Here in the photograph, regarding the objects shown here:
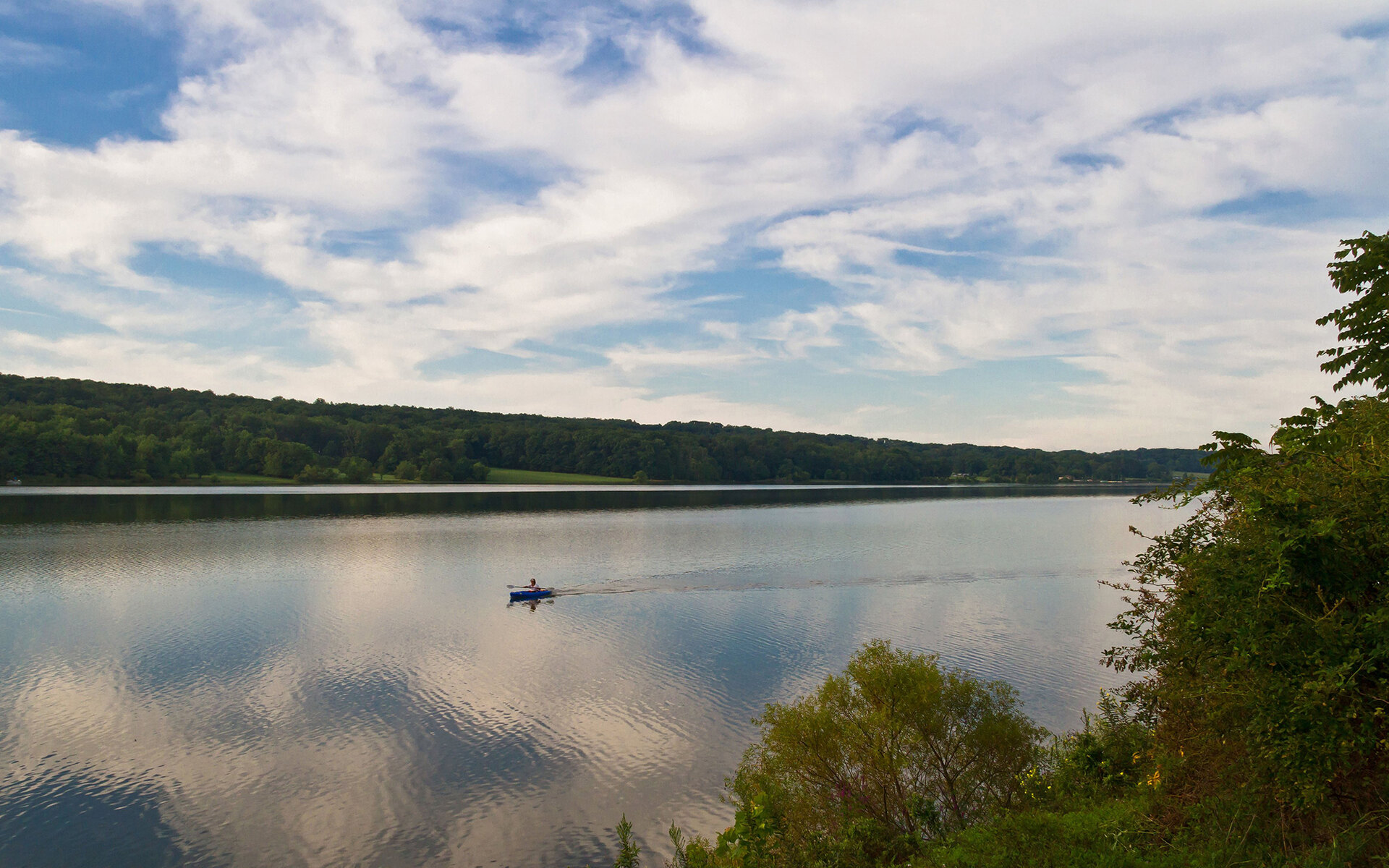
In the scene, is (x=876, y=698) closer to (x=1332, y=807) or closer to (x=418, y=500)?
(x=1332, y=807)

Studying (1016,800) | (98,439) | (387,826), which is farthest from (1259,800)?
(98,439)

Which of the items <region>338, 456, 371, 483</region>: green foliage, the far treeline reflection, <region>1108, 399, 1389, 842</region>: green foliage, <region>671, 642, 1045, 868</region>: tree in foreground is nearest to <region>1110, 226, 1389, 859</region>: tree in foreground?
<region>1108, 399, 1389, 842</region>: green foliage

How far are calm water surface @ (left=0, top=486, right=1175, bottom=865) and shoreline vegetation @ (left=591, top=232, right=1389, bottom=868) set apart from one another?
13.0ft

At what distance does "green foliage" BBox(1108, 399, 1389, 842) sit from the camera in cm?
739

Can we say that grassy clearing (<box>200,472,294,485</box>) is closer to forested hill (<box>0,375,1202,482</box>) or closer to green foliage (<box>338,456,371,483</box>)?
forested hill (<box>0,375,1202,482</box>)

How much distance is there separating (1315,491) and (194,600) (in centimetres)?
4328

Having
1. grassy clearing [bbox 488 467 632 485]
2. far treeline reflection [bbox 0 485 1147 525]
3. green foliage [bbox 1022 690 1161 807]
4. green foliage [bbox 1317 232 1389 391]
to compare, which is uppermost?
green foliage [bbox 1317 232 1389 391]

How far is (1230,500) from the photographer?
36.3ft

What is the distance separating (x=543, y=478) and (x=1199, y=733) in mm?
157273

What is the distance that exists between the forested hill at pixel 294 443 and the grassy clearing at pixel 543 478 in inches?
123

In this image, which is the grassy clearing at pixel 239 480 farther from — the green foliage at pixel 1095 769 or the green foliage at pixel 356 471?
the green foliage at pixel 1095 769

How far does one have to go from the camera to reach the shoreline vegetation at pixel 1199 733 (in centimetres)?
757

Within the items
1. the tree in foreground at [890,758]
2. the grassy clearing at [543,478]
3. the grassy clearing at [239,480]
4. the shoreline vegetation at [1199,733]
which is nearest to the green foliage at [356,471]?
the grassy clearing at [239,480]

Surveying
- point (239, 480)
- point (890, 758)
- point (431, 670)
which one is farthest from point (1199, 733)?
point (239, 480)
